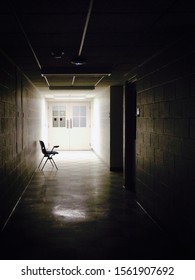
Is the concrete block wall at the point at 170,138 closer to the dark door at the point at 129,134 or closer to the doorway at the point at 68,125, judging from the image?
the dark door at the point at 129,134

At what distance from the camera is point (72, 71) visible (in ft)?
18.0

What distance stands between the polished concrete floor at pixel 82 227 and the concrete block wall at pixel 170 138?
27 centimetres

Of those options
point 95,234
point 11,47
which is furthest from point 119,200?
point 11,47

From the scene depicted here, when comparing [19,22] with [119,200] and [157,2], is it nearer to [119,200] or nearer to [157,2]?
[157,2]

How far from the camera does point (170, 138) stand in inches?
147

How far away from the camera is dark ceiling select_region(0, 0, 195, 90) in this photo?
2596 mm

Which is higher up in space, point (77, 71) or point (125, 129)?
point (77, 71)

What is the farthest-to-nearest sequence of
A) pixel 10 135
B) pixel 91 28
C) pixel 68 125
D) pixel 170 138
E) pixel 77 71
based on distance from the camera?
pixel 68 125 < pixel 77 71 < pixel 10 135 < pixel 170 138 < pixel 91 28

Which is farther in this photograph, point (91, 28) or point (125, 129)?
point (125, 129)

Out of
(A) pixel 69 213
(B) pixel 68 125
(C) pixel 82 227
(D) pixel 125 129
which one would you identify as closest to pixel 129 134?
Answer: (D) pixel 125 129

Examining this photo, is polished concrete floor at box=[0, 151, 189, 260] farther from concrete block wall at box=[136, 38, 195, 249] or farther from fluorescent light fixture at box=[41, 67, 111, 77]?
fluorescent light fixture at box=[41, 67, 111, 77]

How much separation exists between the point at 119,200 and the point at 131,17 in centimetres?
339

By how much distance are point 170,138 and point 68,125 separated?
10934 mm

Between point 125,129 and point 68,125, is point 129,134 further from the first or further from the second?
point 68,125
